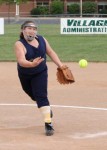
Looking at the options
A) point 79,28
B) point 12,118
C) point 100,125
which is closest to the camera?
point 100,125

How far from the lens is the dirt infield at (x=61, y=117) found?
7551 mm

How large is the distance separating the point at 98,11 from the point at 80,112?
7370cm

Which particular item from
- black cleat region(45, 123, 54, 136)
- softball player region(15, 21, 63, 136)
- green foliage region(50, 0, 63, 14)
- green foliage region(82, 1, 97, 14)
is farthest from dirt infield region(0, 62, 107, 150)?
green foliage region(50, 0, 63, 14)

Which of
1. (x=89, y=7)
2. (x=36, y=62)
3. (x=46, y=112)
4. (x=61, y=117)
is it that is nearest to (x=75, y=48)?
(x=61, y=117)

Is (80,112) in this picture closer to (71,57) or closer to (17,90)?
(17,90)

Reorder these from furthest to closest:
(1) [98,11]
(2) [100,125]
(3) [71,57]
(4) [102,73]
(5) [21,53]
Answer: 1. (1) [98,11]
2. (3) [71,57]
3. (4) [102,73]
4. (2) [100,125]
5. (5) [21,53]

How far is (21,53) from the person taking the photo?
7.92m

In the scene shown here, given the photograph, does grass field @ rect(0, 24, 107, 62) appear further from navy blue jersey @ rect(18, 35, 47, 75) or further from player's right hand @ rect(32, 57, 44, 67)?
player's right hand @ rect(32, 57, 44, 67)

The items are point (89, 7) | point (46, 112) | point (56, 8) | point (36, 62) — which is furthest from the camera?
point (56, 8)

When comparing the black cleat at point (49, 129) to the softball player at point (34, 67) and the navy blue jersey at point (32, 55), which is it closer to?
the softball player at point (34, 67)

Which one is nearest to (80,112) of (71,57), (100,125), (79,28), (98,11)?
(100,125)

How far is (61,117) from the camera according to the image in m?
9.62

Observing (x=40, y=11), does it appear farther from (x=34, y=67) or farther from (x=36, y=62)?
(x=36, y=62)

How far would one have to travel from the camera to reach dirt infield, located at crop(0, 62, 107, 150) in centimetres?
755
